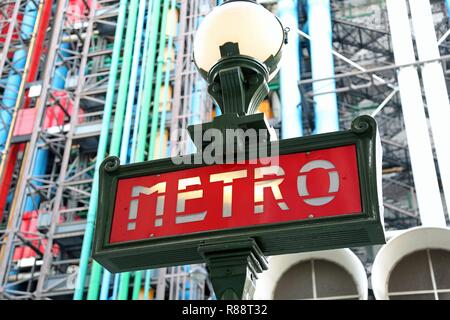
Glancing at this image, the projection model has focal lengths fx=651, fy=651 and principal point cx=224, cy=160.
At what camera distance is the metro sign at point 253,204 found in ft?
10.9

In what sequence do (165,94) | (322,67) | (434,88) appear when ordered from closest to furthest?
(434,88) < (322,67) < (165,94)

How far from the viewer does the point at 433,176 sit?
14.8m

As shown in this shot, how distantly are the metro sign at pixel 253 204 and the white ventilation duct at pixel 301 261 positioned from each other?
9.74 metres

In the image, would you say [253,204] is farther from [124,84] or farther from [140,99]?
[124,84]

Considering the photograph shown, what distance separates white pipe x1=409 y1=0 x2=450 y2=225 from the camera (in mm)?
14895

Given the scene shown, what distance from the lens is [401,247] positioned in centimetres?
1262

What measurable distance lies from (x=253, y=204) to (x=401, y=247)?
981cm

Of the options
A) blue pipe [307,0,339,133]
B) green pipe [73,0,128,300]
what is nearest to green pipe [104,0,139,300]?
green pipe [73,0,128,300]

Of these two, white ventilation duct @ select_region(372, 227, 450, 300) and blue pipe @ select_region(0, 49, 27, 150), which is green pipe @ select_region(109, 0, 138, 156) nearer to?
blue pipe @ select_region(0, 49, 27, 150)

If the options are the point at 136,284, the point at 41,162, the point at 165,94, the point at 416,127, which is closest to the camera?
the point at 416,127

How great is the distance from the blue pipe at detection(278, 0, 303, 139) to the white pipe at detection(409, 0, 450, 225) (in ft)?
12.2

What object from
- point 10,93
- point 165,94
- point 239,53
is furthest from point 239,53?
point 10,93

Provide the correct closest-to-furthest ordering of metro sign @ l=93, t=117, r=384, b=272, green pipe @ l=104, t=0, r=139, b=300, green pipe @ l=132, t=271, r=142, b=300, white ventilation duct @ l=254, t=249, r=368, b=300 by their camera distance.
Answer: metro sign @ l=93, t=117, r=384, b=272, white ventilation duct @ l=254, t=249, r=368, b=300, green pipe @ l=132, t=271, r=142, b=300, green pipe @ l=104, t=0, r=139, b=300
